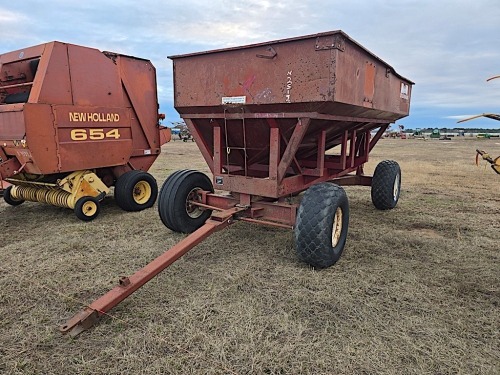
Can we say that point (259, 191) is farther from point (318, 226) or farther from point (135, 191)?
point (135, 191)

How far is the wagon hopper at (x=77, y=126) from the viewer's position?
4.87m

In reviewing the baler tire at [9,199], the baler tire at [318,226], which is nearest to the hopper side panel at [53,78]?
the baler tire at [9,199]

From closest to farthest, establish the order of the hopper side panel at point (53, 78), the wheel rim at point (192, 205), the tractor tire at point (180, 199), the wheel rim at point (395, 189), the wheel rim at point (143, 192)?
the tractor tire at point (180, 199) → the wheel rim at point (192, 205) → the hopper side panel at point (53, 78) → the wheel rim at point (395, 189) → the wheel rim at point (143, 192)

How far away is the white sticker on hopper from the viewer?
3.88m

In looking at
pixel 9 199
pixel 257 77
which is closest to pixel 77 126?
pixel 9 199

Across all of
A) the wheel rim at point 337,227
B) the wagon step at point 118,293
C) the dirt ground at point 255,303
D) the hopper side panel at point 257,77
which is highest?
the hopper side panel at point 257,77

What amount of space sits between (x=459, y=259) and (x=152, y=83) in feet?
18.0

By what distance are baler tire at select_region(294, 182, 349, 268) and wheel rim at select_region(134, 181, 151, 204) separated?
359 centimetres

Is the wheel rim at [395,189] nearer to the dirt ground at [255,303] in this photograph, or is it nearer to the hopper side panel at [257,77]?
the dirt ground at [255,303]

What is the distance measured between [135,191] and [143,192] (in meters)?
0.13

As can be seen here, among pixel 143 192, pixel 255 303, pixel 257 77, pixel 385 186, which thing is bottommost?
pixel 255 303

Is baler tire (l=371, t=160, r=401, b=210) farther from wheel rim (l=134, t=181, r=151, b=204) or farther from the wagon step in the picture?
wheel rim (l=134, t=181, r=151, b=204)

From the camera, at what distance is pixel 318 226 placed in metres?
3.40

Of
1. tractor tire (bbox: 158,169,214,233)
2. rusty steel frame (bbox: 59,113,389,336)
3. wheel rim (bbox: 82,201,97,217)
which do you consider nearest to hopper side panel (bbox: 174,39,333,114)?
rusty steel frame (bbox: 59,113,389,336)
